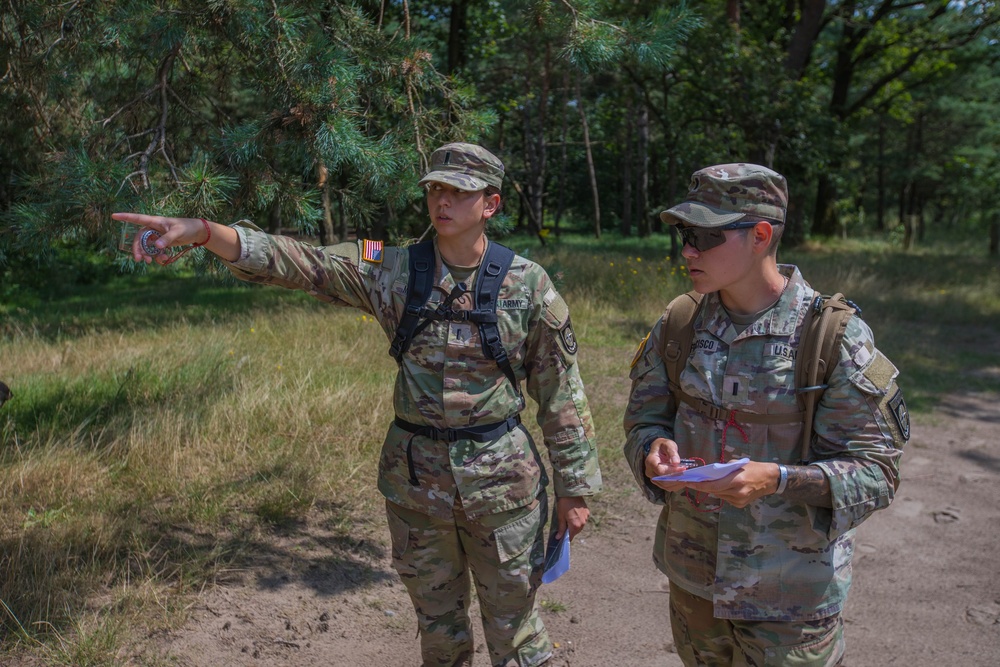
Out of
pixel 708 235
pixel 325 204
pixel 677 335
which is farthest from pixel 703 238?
pixel 325 204

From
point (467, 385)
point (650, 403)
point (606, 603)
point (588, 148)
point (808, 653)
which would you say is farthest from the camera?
point (588, 148)

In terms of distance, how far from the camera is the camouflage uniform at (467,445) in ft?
8.55

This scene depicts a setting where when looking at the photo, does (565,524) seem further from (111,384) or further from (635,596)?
Answer: (111,384)

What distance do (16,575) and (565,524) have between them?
230cm

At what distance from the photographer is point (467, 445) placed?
263 centimetres

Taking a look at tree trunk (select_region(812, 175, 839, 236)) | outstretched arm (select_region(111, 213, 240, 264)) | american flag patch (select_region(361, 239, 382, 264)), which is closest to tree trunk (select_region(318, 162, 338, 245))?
american flag patch (select_region(361, 239, 382, 264))

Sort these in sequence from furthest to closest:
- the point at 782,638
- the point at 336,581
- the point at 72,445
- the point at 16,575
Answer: the point at 72,445 < the point at 336,581 < the point at 16,575 < the point at 782,638

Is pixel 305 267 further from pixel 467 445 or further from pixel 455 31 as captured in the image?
pixel 455 31

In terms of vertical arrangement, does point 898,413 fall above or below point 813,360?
below

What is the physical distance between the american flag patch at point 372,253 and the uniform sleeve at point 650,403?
883 mm

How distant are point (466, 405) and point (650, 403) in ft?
1.96

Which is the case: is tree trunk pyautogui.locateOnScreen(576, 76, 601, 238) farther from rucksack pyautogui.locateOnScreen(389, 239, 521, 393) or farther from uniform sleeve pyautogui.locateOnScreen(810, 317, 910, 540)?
uniform sleeve pyautogui.locateOnScreen(810, 317, 910, 540)

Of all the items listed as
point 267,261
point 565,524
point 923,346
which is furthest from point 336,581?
point 923,346

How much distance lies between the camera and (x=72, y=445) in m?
4.61
